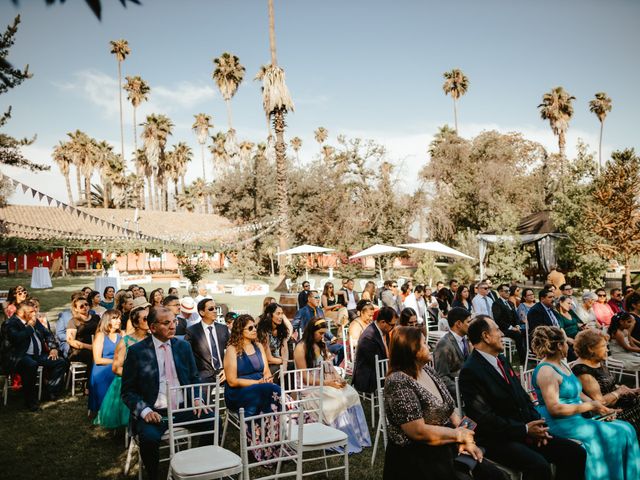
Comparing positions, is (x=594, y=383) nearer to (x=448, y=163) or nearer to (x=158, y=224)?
(x=448, y=163)

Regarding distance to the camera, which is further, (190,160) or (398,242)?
(190,160)

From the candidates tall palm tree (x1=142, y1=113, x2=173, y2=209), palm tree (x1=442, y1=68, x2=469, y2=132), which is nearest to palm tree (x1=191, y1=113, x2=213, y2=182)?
tall palm tree (x1=142, y1=113, x2=173, y2=209)

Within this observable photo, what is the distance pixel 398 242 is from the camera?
88.6 ft

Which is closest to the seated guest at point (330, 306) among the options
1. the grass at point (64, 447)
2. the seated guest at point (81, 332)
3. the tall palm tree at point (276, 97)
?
the grass at point (64, 447)

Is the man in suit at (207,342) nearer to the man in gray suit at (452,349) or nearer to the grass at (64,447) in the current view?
the grass at (64,447)

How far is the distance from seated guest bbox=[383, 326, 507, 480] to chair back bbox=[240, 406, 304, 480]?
2.65 feet

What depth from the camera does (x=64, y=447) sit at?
538 cm

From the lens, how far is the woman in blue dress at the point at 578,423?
3781mm

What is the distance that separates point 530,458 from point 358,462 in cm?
209

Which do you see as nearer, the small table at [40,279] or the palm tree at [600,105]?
the small table at [40,279]

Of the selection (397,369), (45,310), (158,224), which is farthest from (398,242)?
(158,224)

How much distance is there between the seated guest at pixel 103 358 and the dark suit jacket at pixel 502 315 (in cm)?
700

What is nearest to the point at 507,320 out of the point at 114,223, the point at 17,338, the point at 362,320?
the point at 362,320

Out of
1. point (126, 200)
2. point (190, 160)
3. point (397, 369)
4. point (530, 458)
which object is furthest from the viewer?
point (190, 160)
